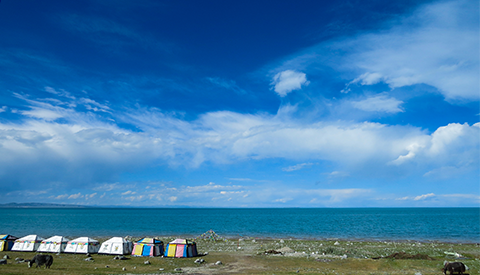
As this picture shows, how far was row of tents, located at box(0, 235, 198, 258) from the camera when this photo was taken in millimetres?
43031

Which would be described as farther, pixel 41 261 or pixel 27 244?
pixel 27 244

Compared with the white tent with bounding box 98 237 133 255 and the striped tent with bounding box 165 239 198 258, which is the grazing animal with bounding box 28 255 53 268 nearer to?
the white tent with bounding box 98 237 133 255

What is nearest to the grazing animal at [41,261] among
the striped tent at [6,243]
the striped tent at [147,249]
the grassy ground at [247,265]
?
the grassy ground at [247,265]

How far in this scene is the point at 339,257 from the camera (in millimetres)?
41969

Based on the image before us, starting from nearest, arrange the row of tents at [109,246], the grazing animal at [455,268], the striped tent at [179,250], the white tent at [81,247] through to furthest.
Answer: the grazing animal at [455,268], the striped tent at [179,250], the row of tents at [109,246], the white tent at [81,247]

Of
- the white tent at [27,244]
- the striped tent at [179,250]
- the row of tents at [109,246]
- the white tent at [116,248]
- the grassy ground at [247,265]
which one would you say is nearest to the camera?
the grassy ground at [247,265]

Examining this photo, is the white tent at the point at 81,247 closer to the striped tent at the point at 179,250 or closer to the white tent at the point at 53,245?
the white tent at the point at 53,245

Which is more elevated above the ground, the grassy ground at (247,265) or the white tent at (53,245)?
the white tent at (53,245)

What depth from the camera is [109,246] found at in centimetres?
4441

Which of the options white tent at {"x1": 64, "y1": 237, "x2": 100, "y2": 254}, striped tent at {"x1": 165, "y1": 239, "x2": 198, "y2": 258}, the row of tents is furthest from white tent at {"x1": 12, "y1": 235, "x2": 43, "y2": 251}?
striped tent at {"x1": 165, "y1": 239, "x2": 198, "y2": 258}

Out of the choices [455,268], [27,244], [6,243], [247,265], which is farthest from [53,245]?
[455,268]

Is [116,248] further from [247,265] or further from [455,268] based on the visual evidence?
[455,268]

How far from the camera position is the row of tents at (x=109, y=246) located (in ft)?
141

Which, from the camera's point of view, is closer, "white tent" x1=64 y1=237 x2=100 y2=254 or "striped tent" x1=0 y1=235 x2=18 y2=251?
"white tent" x1=64 y1=237 x2=100 y2=254
